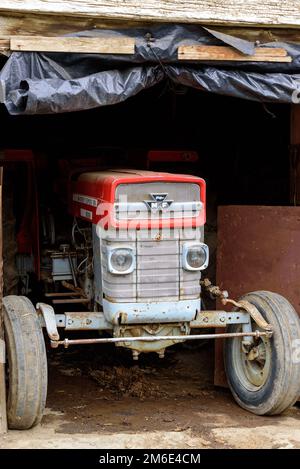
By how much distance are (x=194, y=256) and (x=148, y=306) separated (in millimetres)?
434

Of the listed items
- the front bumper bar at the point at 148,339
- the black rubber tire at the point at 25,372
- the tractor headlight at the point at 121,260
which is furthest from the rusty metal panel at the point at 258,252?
the black rubber tire at the point at 25,372

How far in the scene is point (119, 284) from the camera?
4746mm

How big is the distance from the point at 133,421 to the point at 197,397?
0.85 m

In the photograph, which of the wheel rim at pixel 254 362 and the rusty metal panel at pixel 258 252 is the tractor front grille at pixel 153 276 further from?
the rusty metal panel at pixel 258 252

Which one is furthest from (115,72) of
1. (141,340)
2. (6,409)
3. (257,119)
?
(257,119)

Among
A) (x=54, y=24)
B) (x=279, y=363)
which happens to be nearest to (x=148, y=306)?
(x=279, y=363)

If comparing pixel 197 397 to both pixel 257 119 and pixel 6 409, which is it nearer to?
pixel 6 409

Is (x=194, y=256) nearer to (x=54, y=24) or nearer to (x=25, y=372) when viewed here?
(x=25, y=372)

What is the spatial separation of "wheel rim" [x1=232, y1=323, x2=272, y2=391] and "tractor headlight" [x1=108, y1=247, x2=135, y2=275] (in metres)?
1.03

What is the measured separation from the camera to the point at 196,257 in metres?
4.84

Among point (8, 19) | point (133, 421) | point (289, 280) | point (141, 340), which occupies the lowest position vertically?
point (133, 421)

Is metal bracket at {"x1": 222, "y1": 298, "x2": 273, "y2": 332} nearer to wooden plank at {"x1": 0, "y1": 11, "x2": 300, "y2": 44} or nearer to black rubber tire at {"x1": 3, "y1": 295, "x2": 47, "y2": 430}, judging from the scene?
black rubber tire at {"x1": 3, "y1": 295, "x2": 47, "y2": 430}

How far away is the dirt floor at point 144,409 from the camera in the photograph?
4.52 meters

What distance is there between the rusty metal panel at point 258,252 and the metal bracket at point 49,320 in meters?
1.66
